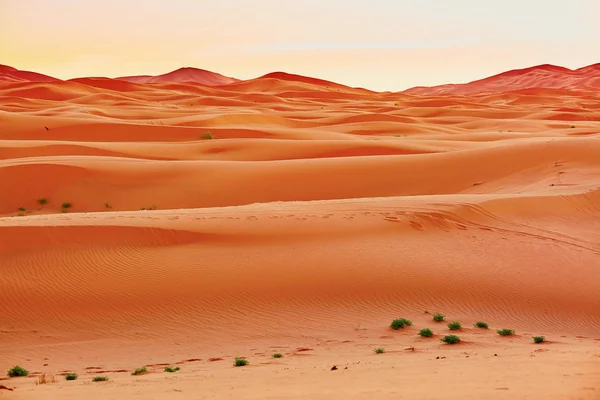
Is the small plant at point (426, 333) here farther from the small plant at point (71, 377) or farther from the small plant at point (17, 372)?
the small plant at point (17, 372)

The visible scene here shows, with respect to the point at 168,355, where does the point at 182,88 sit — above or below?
above

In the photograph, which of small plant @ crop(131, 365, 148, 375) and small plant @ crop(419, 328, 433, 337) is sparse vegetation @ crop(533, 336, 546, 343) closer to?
small plant @ crop(419, 328, 433, 337)

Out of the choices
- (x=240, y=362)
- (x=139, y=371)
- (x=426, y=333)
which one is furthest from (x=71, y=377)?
(x=426, y=333)

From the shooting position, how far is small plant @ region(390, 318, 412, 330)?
409 inches

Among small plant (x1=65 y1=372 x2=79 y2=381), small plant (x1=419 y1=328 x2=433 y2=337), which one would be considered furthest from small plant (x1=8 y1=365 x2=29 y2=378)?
small plant (x1=419 y1=328 x2=433 y2=337)

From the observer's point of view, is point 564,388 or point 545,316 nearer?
point 564,388

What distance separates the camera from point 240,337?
10.3 m

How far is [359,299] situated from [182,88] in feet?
335

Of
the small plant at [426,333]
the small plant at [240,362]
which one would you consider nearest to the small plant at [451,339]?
the small plant at [426,333]

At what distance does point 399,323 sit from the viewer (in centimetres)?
1040

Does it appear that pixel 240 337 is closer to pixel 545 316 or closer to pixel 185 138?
pixel 545 316

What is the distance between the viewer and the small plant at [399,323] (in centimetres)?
1038

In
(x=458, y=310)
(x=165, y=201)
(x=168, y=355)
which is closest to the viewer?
(x=168, y=355)

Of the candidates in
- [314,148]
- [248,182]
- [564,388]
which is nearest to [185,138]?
[314,148]
